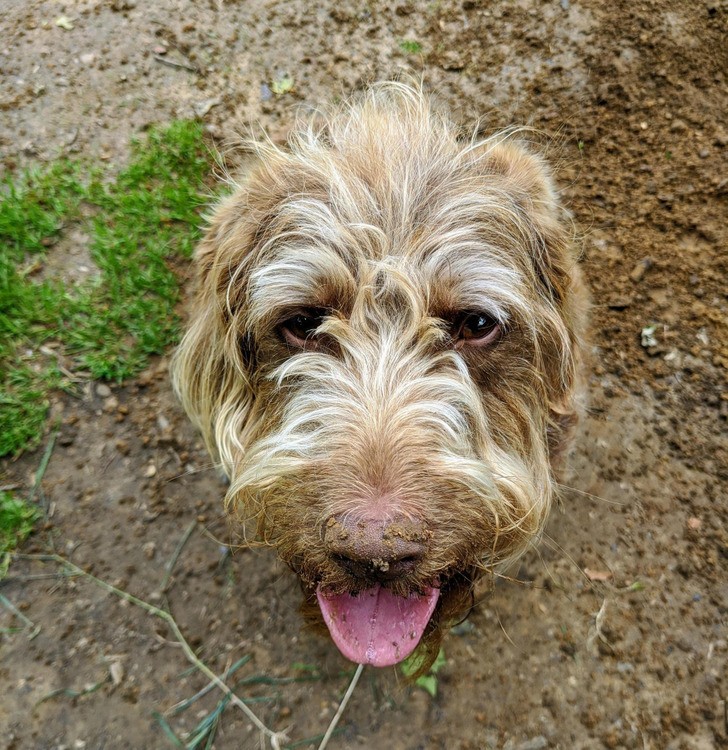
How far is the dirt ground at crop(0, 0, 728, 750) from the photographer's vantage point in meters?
3.38

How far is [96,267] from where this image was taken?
4074 millimetres

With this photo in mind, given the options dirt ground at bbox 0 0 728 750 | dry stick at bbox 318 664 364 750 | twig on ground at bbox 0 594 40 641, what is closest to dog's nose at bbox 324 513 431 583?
dirt ground at bbox 0 0 728 750

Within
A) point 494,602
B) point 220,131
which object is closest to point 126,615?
point 494,602

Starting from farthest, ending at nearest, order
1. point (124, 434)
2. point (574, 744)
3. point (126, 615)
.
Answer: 1. point (124, 434)
2. point (126, 615)
3. point (574, 744)

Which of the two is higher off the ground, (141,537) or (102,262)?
(102,262)

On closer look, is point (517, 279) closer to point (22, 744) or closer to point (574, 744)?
point (574, 744)

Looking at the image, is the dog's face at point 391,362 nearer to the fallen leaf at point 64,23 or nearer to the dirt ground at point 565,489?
the dirt ground at point 565,489

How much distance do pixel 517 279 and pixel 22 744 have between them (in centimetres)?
348

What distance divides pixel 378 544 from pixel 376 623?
767 mm

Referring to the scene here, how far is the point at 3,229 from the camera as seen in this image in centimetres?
404

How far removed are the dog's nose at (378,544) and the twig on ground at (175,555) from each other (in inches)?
78.4

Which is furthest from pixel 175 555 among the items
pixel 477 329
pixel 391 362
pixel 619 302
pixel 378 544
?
Answer: pixel 619 302

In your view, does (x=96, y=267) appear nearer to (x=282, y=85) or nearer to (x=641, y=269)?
(x=282, y=85)

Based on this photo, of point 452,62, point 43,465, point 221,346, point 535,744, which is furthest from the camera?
point 452,62
